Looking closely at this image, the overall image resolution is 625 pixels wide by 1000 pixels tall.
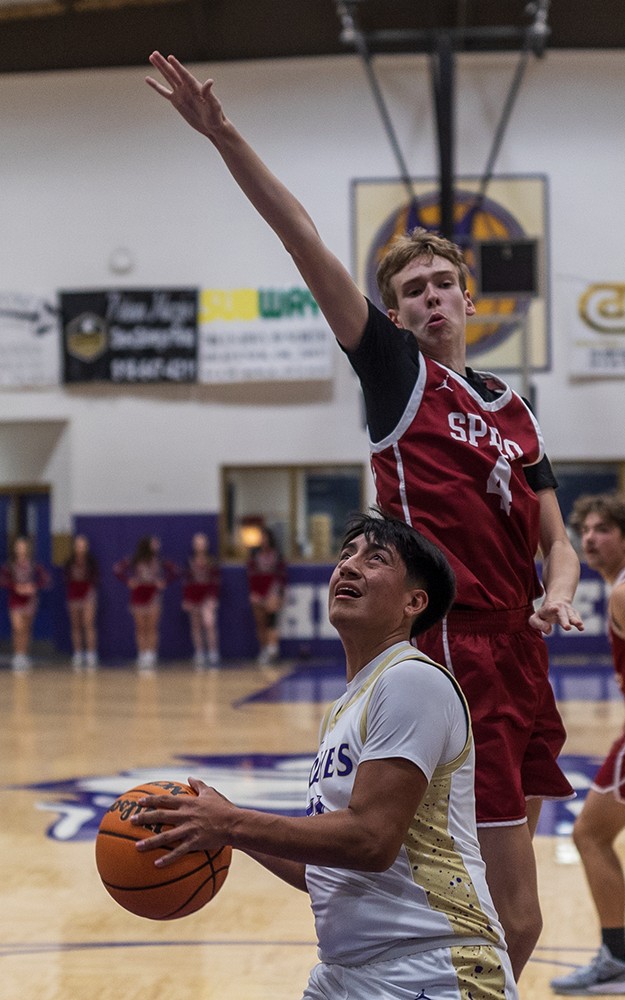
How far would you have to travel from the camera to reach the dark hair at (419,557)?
2396mm

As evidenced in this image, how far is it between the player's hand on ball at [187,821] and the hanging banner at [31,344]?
664 inches

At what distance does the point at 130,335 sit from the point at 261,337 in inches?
75.4

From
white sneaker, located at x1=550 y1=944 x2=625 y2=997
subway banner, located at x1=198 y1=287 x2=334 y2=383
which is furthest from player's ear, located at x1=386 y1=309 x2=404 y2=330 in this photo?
subway banner, located at x1=198 y1=287 x2=334 y2=383

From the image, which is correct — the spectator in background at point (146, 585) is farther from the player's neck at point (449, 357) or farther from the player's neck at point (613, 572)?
the player's neck at point (449, 357)

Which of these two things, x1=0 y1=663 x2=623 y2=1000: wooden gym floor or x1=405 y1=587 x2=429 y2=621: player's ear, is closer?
x1=405 y1=587 x2=429 y2=621: player's ear

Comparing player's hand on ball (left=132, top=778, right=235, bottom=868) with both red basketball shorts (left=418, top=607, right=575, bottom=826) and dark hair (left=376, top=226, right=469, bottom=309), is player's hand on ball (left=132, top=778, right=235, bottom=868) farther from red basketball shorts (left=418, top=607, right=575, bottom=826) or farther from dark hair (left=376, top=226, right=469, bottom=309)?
dark hair (left=376, top=226, right=469, bottom=309)

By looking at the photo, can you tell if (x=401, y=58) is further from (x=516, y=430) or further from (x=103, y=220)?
(x=516, y=430)

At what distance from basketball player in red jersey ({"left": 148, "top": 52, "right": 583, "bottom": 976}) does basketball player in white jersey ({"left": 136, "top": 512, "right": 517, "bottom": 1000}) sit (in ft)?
0.99

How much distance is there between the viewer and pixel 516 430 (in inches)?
116

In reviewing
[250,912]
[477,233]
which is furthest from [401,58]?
[250,912]

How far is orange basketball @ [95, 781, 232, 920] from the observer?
2.20 m

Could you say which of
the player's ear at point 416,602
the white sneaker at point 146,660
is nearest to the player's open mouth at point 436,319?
the player's ear at point 416,602

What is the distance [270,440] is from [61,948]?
14.2 m

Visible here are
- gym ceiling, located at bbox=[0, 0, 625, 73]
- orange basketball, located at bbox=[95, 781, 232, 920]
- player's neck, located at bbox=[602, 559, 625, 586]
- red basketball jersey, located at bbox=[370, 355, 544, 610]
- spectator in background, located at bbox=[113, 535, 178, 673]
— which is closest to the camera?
orange basketball, located at bbox=[95, 781, 232, 920]
